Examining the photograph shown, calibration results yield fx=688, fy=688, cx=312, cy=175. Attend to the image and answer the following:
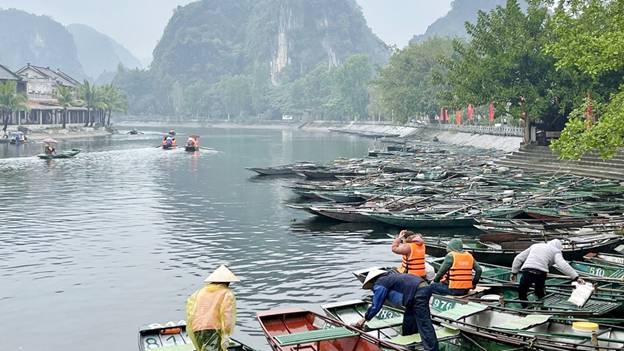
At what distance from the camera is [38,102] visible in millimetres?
121000

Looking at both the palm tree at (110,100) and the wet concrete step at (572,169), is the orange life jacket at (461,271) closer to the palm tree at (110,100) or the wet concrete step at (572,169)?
the wet concrete step at (572,169)

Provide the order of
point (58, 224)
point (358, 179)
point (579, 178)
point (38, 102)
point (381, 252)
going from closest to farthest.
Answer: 1. point (381, 252)
2. point (58, 224)
3. point (579, 178)
4. point (358, 179)
5. point (38, 102)

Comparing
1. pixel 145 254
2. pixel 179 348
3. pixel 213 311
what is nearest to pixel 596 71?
pixel 145 254

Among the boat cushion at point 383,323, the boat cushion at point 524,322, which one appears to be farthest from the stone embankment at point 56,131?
the boat cushion at point 524,322

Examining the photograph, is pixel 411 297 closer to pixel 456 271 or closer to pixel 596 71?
pixel 456 271

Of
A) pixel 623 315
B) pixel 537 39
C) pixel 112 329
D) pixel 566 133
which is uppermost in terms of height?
pixel 537 39

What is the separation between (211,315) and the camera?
426 inches

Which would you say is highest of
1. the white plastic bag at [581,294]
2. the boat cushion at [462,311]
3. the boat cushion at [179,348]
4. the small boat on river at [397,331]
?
the white plastic bag at [581,294]

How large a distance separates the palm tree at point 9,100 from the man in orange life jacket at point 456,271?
9919 cm

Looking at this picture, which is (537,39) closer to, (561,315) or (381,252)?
(381,252)

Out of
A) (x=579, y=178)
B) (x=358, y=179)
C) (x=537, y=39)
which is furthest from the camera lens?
(x=537, y=39)

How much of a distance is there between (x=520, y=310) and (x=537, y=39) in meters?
42.8

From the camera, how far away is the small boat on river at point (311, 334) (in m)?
12.5

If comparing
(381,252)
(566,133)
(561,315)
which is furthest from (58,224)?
(561,315)
